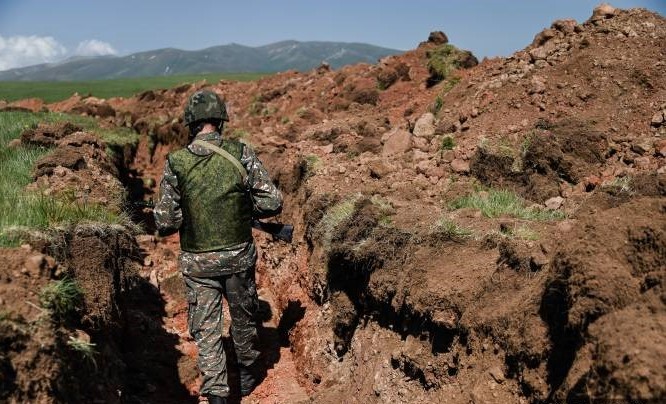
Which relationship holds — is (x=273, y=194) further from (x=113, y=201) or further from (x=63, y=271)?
(x=113, y=201)

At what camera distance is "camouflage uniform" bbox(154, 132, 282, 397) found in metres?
3.88

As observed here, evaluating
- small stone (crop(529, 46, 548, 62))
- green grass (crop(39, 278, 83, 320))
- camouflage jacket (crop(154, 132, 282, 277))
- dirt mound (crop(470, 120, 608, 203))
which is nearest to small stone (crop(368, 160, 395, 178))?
dirt mound (crop(470, 120, 608, 203))

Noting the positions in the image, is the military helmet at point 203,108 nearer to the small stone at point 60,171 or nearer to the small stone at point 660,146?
the small stone at point 60,171

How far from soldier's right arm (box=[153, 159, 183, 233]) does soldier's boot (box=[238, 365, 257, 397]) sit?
4.61 feet

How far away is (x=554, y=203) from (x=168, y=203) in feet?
11.4

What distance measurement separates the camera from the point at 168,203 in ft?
12.7

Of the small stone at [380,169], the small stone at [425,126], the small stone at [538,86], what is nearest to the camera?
the small stone at [380,169]

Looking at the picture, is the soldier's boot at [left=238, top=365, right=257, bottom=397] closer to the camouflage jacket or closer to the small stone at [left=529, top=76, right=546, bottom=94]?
the camouflage jacket

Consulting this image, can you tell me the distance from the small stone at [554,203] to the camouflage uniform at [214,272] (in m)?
2.60

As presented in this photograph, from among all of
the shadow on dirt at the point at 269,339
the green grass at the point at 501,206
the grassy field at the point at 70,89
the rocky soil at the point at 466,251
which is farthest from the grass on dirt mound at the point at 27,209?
the grassy field at the point at 70,89

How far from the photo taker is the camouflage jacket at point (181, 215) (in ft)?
12.7

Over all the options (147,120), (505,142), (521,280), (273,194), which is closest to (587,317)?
(521,280)

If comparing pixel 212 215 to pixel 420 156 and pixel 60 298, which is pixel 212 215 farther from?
pixel 420 156

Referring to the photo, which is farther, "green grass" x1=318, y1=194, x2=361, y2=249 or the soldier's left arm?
"green grass" x1=318, y1=194, x2=361, y2=249
